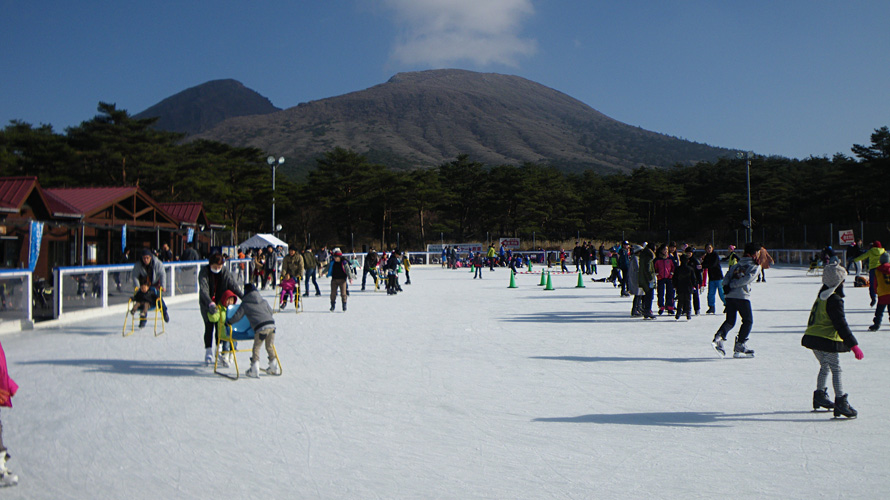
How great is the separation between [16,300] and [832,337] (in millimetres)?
12557

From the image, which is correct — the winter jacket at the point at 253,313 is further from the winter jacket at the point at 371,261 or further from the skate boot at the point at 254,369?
the winter jacket at the point at 371,261

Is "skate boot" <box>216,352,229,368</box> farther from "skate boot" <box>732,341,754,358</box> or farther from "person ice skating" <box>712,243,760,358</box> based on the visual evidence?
"skate boot" <box>732,341,754,358</box>

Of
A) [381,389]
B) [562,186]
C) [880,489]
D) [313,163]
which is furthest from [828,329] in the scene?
[313,163]

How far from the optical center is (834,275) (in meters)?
5.60

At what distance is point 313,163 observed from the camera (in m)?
146

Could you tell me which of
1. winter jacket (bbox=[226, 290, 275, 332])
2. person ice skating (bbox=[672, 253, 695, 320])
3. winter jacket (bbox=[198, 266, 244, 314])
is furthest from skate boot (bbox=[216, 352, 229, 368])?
person ice skating (bbox=[672, 253, 695, 320])

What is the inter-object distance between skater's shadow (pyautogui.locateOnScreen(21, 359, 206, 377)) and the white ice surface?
0.05 metres

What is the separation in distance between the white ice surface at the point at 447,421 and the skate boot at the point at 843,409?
0.10 metres

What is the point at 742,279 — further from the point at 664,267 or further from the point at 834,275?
the point at 664,267

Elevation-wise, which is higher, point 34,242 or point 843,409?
point 34,242

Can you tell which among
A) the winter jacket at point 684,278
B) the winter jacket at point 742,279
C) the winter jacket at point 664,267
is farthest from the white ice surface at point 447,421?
the winter jacket at point 664,267

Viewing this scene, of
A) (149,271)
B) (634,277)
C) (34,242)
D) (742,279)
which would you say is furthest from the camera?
(34,242)

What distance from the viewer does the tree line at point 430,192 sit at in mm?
45812

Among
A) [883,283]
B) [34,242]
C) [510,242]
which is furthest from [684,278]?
[510,242]
